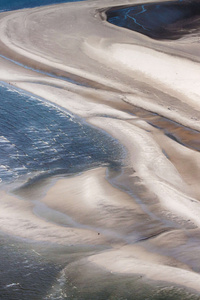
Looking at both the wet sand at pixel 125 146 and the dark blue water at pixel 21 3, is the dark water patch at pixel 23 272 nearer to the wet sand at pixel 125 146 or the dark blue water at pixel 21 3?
the wet sand at pixel 125 146

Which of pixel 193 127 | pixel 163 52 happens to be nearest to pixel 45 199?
pixel 193 127

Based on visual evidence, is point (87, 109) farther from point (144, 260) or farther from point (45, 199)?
point (144, 260)

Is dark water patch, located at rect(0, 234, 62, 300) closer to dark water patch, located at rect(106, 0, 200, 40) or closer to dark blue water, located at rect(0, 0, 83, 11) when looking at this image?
dark water patch, located at rect(106, 0, 200, 40)

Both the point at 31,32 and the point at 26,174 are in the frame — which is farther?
the point at 31,32

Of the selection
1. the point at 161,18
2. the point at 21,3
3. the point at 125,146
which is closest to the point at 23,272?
the point at 125,146

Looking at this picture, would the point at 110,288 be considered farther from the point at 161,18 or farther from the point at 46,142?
the point at 161,18

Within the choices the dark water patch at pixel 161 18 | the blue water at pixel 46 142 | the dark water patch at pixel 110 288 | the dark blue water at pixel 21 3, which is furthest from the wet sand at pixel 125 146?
the dark blue water at pixel 21 3
